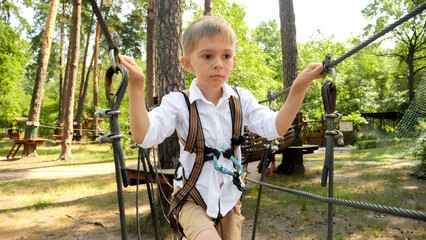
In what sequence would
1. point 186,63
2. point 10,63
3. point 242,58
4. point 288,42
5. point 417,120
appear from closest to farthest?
point 186,63, point 288,42, point 417,120, point 10,63, point 242,58

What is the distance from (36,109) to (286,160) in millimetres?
10070

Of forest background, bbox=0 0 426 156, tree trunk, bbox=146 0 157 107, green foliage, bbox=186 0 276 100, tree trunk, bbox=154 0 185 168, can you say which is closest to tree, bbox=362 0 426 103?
forest background, bbox=0 0 426 156

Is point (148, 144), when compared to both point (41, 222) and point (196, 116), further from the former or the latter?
Result: point (41, 222)

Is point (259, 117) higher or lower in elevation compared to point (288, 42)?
lower

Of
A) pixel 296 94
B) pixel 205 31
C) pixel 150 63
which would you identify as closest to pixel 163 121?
pixel 205 31

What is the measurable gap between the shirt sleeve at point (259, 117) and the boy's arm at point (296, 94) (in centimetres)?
4

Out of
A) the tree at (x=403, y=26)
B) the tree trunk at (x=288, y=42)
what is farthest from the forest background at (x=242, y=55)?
the tree trunk at (x=288, y=42)

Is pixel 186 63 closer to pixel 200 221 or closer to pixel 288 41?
pixel 200 221

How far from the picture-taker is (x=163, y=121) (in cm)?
164

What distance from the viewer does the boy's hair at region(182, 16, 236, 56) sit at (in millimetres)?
1629

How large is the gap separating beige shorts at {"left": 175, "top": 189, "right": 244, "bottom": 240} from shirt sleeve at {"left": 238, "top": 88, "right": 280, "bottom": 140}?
430 millimetres

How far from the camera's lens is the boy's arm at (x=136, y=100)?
1331 millimetres

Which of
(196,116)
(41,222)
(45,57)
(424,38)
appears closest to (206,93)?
(196,116)

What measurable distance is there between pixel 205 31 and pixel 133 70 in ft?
1.59
